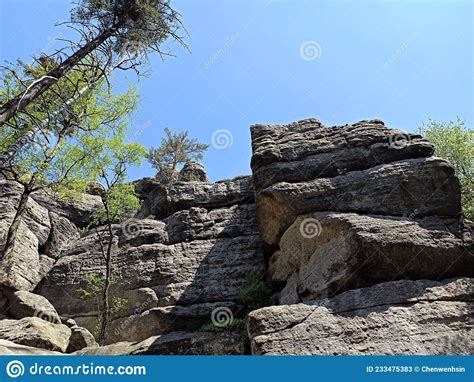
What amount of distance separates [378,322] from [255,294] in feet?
23.0

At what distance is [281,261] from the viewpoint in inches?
739

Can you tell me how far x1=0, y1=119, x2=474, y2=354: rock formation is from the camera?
13.1 meters

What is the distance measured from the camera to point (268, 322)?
13.2 m

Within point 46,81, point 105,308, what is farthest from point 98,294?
point 46,81

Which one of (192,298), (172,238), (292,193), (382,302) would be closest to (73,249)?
(172,238)

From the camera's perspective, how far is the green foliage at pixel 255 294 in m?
18.5

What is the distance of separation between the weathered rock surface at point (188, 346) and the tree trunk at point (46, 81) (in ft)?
30.0

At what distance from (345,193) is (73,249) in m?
16.8

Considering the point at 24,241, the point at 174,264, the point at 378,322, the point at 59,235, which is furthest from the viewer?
the point at 59,235

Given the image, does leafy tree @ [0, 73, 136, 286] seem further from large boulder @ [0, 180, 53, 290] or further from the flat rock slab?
the flat rock slab

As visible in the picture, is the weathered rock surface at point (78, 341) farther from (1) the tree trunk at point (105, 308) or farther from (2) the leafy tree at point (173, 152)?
(2) the leafy tree at point (173, 152)

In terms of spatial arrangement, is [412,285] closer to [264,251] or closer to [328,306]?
[328,306]

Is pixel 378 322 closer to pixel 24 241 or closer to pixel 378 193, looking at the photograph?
pixel 378 193

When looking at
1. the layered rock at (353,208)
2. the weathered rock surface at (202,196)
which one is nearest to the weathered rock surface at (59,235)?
the weathered rock surface at (202,196)
